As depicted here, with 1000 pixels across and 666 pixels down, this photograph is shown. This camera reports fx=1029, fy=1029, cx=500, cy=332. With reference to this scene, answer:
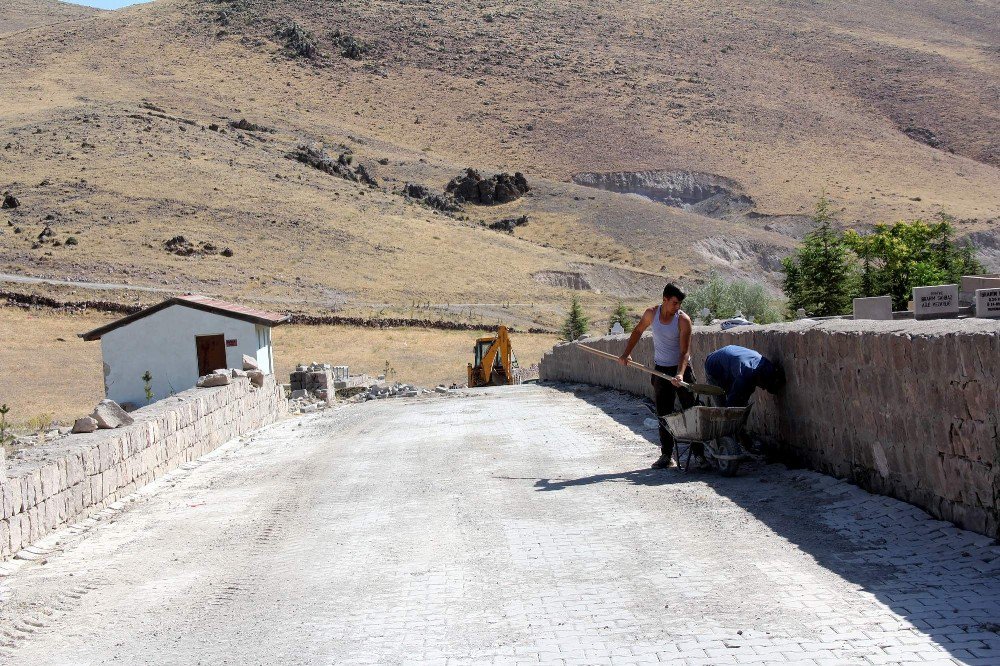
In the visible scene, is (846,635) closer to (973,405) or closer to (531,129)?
(973,405)

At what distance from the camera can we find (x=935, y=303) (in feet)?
30.2

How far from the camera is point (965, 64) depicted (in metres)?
132

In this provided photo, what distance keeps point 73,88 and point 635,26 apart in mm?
70501

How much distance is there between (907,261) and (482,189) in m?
59.2

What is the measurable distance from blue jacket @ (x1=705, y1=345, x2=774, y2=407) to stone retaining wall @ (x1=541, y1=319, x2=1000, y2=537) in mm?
308

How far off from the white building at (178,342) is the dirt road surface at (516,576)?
19.0 m

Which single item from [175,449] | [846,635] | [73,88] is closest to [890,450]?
[846,635]

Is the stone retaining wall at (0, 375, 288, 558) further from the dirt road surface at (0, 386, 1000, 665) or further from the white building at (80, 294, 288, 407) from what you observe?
the white building at (80, 294, 288, 407)

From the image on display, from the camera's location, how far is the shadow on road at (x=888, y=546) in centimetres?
512

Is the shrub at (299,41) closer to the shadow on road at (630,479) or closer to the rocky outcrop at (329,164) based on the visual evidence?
the rocky outcrop at (329,164)

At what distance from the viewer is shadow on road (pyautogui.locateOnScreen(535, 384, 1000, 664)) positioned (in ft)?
16.8

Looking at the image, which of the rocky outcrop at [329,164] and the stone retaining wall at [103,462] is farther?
the rocky outcrop at [329,164]

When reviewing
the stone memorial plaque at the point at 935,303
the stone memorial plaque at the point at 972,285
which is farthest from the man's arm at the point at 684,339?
the stone memorial plaque at the point at 972,285

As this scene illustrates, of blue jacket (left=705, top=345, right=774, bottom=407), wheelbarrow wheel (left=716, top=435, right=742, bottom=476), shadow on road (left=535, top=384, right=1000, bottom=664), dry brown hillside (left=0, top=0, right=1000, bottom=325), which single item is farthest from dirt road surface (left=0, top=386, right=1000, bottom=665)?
dry brown hillside (left=0, top=0, right=1000, bottom=325)
